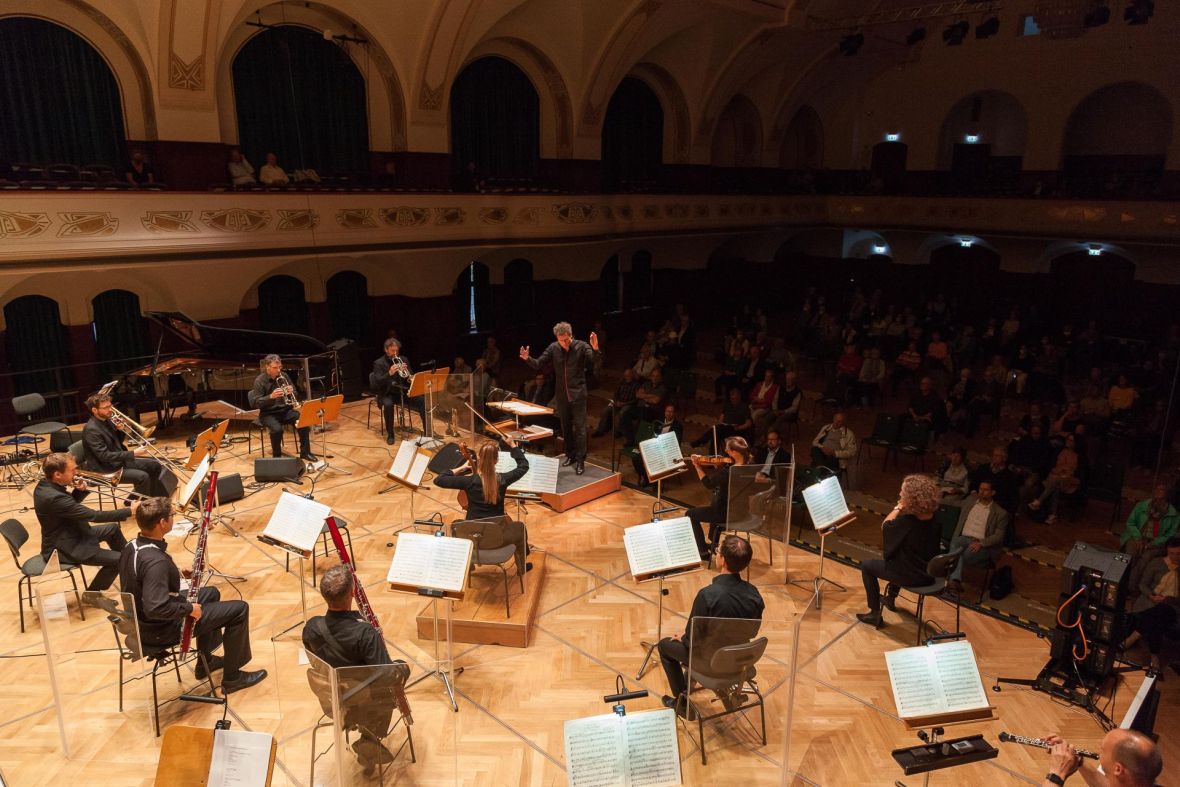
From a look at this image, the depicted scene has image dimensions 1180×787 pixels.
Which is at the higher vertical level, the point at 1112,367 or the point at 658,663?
the point at 1112,367

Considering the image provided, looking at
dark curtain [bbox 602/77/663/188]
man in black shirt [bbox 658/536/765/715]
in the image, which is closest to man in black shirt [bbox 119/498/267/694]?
man in black shirt [bbox 658/536/765/715]

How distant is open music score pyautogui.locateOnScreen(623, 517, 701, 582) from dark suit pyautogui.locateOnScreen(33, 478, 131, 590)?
13.8 feet

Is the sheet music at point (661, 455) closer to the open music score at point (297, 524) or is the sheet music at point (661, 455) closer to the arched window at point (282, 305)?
the open music score at point (297, 524)

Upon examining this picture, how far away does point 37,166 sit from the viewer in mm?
11828

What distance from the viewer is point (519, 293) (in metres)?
19.0

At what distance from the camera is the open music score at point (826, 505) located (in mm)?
6469

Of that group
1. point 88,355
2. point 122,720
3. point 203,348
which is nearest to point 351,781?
point 122,720

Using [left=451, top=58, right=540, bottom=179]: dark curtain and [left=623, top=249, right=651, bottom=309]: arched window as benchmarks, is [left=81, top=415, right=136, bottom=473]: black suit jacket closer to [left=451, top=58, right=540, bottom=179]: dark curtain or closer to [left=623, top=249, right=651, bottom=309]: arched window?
[left=451, top=58, right=540, bottom=179]: dark curtain

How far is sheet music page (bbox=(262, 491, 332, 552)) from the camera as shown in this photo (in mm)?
6211

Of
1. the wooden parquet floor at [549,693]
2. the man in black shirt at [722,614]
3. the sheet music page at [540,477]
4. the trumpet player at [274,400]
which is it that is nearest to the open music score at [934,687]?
the wooden parquet floor at [549,693]

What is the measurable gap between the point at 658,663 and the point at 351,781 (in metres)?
2.46

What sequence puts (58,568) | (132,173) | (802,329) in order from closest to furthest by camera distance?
(58,568) → (132,173) → (802,329)

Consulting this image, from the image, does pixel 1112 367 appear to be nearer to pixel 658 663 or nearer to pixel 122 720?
pixel 658 663

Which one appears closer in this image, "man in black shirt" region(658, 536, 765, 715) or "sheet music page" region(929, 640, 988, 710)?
"sheet music page" region(929, 640, 988, 710)
